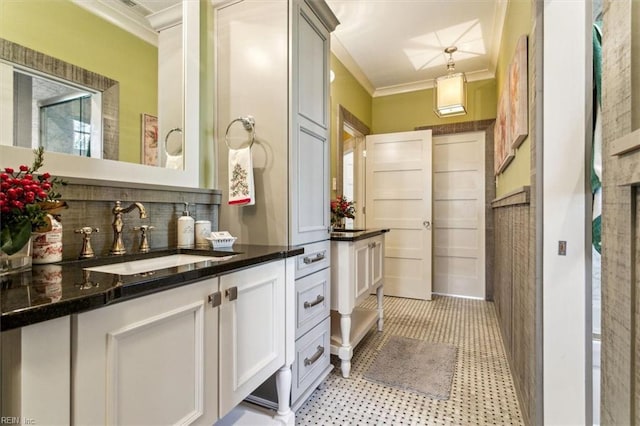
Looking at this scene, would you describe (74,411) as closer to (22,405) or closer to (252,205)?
(22,405)

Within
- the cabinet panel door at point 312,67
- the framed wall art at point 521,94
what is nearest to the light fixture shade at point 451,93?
the framed wall art at point 521,94

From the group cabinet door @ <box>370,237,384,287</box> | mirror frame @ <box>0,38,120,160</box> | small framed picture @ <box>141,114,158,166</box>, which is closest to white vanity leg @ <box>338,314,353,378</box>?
cabinet door @ <box>370,237,384,287</box>

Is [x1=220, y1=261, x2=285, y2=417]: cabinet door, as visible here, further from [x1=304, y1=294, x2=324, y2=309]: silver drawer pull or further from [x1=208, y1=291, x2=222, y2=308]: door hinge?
[x1=304, y1=294, x2=324, y2=309]: silver drawer pull

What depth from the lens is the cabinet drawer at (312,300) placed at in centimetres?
159

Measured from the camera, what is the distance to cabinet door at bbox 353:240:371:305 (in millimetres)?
2135

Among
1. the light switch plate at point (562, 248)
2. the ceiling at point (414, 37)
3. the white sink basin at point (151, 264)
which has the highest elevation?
the ceiling at point (414, 37)

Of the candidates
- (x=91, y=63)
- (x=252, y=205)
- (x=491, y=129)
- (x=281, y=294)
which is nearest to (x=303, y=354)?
(x=281, y=294)

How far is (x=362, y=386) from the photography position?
6.23 ft

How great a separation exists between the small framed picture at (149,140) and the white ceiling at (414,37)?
1.84 meters

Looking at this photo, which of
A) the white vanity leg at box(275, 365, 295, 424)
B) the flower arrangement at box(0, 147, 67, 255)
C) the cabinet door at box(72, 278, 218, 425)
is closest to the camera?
the cabinet door at box(72, 278, 218, 425)

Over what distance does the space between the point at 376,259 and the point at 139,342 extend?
6.81ft

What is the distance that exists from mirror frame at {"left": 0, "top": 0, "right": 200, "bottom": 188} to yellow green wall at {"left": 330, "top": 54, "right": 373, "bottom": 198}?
1.69 meters

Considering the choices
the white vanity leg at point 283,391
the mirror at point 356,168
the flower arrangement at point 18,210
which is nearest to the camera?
the flower arrangement at point 18,210

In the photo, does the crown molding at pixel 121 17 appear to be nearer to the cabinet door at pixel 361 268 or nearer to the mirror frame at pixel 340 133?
the cabinet door at pixel 361 268
